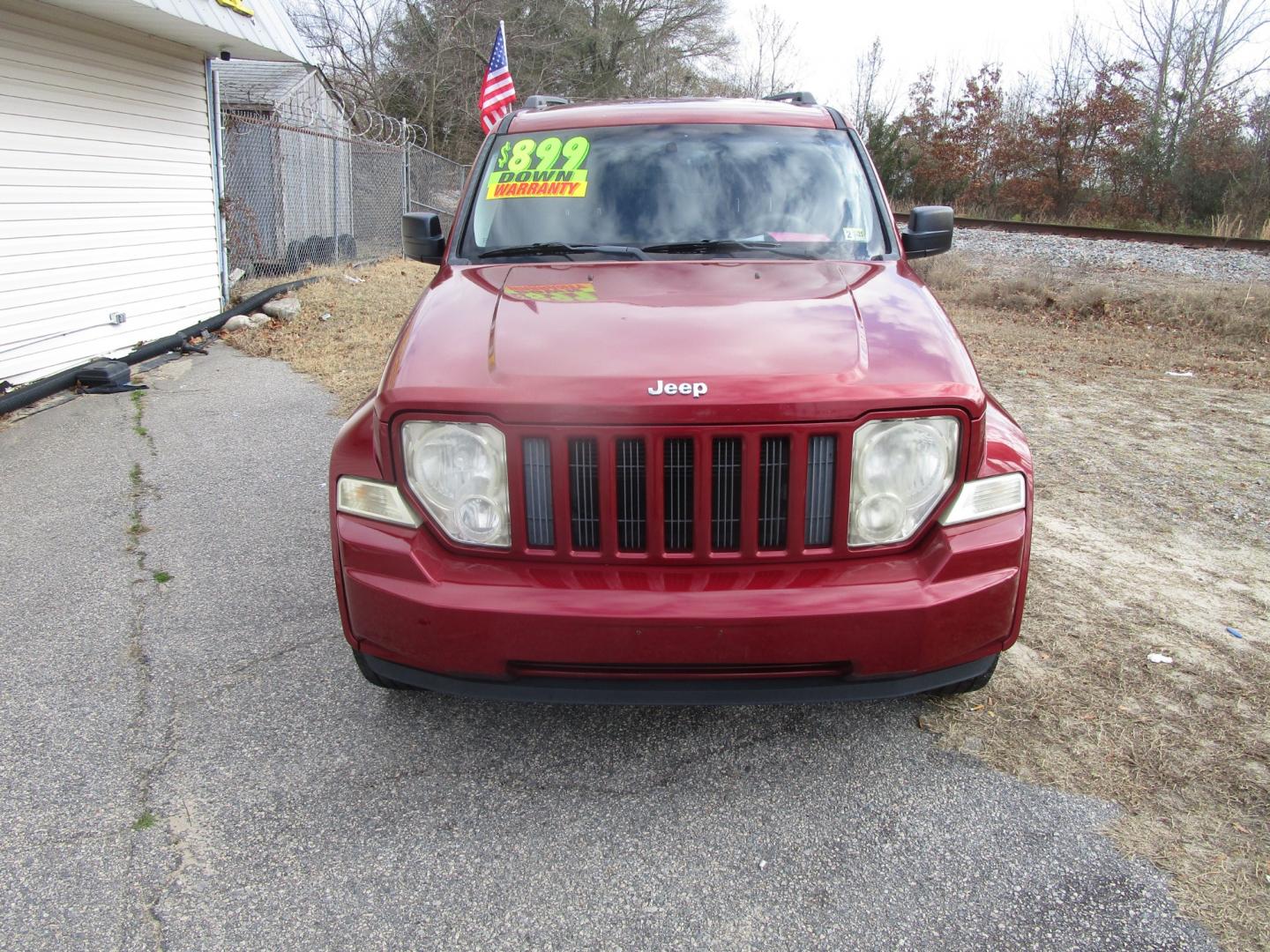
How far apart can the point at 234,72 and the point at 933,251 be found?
20.0 metres

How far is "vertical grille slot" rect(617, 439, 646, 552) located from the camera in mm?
2275

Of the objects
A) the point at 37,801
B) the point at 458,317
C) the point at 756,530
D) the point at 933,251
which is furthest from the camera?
the point at 933,251

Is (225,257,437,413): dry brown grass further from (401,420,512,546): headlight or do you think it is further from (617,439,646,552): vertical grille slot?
(617,439,646,552): vertical grille slot

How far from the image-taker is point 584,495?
2.32 metres

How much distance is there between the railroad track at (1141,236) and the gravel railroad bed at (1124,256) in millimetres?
320

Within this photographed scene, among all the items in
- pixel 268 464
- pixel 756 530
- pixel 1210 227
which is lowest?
Answer: pixel 268 464

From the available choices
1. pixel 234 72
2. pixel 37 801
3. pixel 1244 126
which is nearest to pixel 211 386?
pixel 37 801

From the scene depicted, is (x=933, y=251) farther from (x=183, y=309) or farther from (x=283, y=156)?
(x=283, y=156)

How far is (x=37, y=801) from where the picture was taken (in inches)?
97.5

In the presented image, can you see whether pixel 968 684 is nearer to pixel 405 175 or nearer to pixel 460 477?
pixel 460 477

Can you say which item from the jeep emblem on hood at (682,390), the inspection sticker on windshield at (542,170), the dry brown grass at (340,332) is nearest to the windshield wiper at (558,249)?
the inspection sticker on windshield at (542,170)

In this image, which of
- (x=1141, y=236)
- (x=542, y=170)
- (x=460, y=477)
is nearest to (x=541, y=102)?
(x=542, y=170)

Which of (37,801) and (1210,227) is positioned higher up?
(1210,227)

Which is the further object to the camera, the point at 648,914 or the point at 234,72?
the point at 234,72
